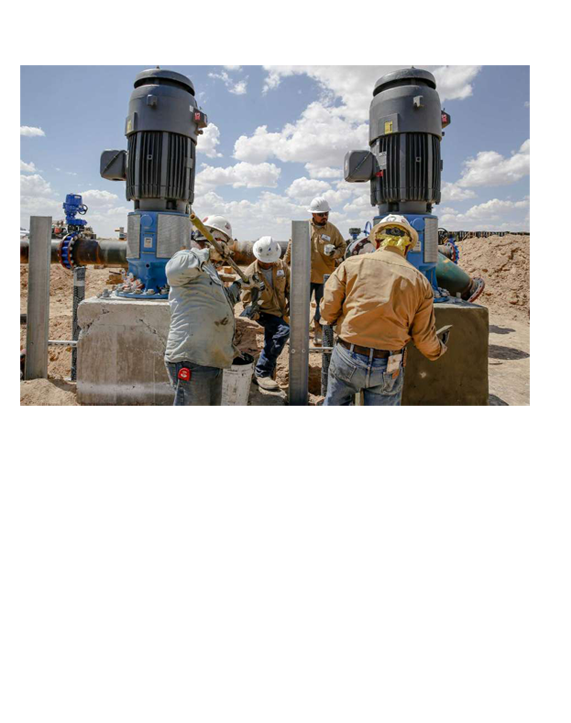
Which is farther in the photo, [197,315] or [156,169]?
A: [156,169]

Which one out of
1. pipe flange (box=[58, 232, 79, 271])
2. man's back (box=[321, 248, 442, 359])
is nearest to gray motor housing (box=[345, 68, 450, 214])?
man's back (box=[321, 248, 442, 359])

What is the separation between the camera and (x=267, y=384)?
5.03 metres

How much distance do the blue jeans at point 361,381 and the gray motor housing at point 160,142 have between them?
2625 mm

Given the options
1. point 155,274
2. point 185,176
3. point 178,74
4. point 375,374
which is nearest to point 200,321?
point 375,374

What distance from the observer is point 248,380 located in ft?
14.0

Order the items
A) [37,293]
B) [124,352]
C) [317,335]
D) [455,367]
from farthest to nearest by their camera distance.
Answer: [317,335] → [37,293] → [124,352] → [455,367]

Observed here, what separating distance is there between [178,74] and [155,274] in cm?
179

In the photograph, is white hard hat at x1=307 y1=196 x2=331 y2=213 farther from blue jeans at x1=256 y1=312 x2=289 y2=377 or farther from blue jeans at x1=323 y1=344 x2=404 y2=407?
blue jeans at x1=323 y1=344 x2=404 y2=407

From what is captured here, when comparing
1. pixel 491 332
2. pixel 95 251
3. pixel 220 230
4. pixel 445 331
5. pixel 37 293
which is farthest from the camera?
pixel 491 332

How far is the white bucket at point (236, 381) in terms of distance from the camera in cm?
415

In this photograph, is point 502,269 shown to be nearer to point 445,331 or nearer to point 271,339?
point 271,339

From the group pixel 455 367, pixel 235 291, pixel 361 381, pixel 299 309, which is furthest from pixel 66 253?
pixel 455 367

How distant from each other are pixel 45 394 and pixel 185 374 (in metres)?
2.18

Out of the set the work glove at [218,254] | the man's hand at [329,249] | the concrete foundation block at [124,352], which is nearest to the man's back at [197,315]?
the work glove at [218,254]
